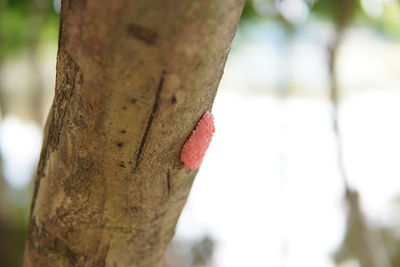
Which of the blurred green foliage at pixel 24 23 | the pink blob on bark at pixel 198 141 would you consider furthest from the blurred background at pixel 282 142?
the pink blob on bark at pixel 198 141

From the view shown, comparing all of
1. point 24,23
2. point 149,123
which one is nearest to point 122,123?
point 149,123

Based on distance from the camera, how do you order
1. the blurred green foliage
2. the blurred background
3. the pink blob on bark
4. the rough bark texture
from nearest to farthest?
the rough bark texture → the pink blob on bark → the blurred background → the blurred green foliage

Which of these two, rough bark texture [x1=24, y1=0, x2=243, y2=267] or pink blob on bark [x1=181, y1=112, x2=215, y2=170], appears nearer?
rough bark texture [x1=24, y1=0, x2=243, y2=267]

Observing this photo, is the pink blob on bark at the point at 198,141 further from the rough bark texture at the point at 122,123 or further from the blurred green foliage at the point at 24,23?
Answer: the blurred green foliage at the point at 24,23

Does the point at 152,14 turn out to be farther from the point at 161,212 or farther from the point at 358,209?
the point at 358,209

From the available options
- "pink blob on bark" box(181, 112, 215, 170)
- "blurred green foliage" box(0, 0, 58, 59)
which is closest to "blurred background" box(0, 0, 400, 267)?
"blurred green foliage" box(0, 0, 58, 59)

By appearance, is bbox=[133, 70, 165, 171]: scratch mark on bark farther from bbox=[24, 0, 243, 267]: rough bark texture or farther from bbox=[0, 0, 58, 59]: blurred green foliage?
bbox=[0, 0, 58, 59]: blurred green foliage
